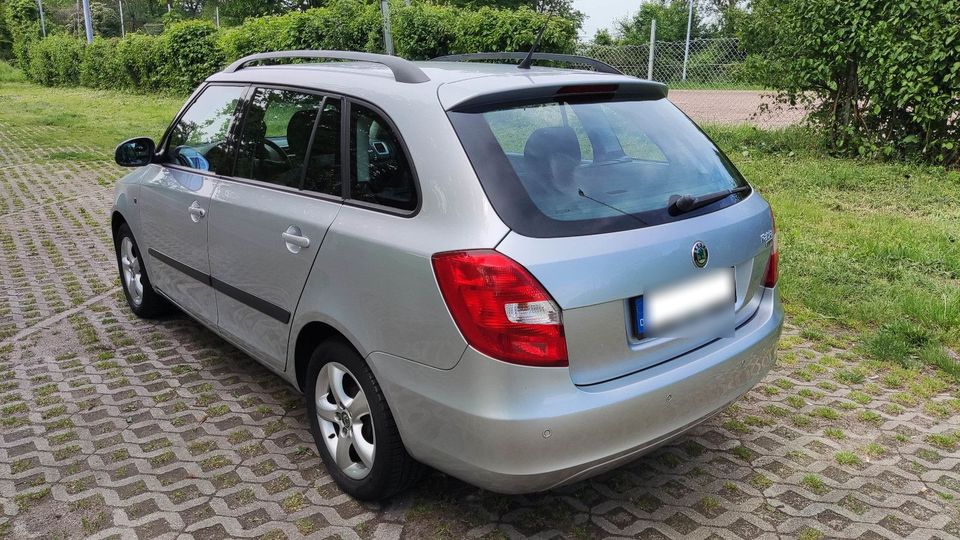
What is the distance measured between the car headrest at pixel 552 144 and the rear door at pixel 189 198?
1.77m

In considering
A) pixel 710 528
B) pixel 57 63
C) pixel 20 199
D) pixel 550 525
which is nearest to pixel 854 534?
pixel 710 528

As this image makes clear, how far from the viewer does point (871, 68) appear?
9070 mm

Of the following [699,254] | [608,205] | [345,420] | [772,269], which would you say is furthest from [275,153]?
[772,269]

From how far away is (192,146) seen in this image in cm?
428

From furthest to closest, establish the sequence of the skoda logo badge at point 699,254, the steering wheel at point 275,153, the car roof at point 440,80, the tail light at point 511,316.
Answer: the steering wheel at point 275,153
the car roof at point 440,80
the skoda logo badge at point 699,254
the tail light at point 511,316

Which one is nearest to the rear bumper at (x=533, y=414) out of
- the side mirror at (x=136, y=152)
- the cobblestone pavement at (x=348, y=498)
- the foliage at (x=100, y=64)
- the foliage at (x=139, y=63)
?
the cobblestone pavement at (x=348, y=498)

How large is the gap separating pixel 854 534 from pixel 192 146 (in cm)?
368

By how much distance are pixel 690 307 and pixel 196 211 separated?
2518 mm

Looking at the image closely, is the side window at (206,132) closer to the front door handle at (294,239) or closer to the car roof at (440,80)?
the car roof at (440,80)

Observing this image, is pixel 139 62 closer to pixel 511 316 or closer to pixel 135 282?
pixel 135 282

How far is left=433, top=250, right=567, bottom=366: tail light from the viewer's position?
2381 millimetres

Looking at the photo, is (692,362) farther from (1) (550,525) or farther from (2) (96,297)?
(2) (96,297)

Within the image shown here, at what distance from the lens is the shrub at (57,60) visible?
3503 centimetres

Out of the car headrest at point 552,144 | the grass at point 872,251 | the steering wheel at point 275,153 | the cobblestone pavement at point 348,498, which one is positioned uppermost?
the car headrest at point 552,144
